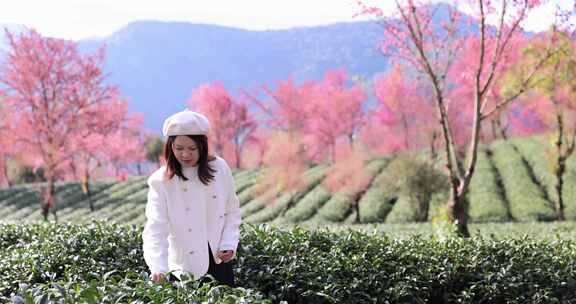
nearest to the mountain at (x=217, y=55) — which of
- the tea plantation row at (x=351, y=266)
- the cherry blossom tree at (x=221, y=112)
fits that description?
the cherry blossom tree at (x=221, y=112)

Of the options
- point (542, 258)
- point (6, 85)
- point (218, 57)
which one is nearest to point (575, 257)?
point (542, 258)

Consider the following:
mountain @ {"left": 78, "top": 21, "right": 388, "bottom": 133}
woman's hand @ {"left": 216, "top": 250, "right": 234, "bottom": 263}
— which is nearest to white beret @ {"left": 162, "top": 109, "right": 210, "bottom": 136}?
woman's hand @ {"left": 216, "top": 250, "right": 234, "bottom": 263}

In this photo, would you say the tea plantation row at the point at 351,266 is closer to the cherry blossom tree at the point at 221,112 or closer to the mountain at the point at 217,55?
the cherry blossom tree at the point at 221,112

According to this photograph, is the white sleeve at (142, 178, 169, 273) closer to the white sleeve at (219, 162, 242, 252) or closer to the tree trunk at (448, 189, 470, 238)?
the white sleeve at (219, 162, 242, 252)

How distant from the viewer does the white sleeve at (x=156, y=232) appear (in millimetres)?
3551

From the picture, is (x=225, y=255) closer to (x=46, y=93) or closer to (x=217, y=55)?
(x=46, y=93)

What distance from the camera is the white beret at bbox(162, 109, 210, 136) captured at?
3582 millimetres

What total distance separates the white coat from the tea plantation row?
1.00 metres

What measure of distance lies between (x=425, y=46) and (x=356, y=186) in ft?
32.3

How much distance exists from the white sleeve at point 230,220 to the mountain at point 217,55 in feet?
472

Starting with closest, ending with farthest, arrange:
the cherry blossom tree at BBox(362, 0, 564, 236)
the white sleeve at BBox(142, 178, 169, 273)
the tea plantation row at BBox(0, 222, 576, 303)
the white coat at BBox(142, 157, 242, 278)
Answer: the white sleeve at BBox(142, 178, 169, 273) < the white coat at BBox(142, 157, 242, 278) < the tea plantation row at BBox(0, 222, 576, 303) < the cherry blossom tree at BBox(362, 0, 564, 236)

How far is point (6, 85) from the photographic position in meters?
17.7

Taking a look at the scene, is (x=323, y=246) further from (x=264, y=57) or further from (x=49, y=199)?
(x=264, y=57)

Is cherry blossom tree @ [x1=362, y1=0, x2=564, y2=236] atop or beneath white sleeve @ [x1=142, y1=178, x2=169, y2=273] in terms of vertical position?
atop
